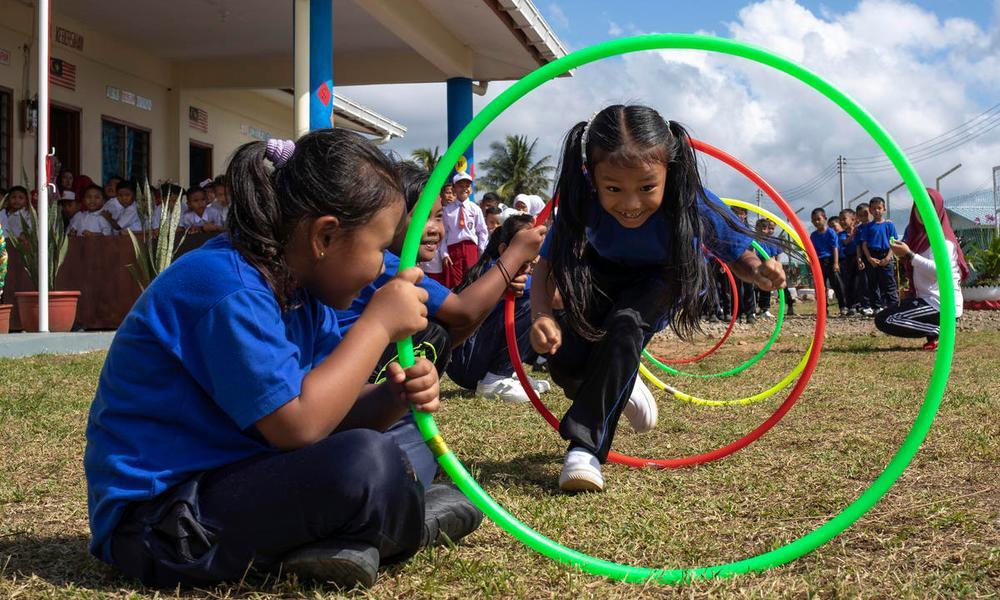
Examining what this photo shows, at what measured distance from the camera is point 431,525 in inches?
100

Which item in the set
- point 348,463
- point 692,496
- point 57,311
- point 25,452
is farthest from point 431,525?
point 57,311

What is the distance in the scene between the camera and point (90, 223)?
1120 centimetres

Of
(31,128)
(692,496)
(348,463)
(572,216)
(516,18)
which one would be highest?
(516,18)

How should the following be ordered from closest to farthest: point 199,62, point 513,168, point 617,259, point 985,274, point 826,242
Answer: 1. point 617,259
2. point 985,274
3. point 199,62
4. point 826,242
5. point 513,168

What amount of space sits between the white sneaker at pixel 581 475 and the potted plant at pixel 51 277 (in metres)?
7.37

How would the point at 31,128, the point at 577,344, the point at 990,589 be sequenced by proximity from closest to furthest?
the point at 990,589 < the point at 577,344 < the point at 31,128

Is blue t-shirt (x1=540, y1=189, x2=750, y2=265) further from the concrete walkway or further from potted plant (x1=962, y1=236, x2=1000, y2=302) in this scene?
potted plant (x1=962, y1=236, x2=1000, y2=302)

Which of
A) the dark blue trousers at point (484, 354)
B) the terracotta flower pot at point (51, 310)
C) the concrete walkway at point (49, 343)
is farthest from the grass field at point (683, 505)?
the terracotta flower pot at point (51, 310)

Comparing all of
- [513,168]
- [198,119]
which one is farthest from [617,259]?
[513,168]

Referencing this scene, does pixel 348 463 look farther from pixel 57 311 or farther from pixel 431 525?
pixel 57 311

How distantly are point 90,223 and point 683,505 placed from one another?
999 centimetres

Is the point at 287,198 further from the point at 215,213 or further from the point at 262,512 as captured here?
the point at 215,213

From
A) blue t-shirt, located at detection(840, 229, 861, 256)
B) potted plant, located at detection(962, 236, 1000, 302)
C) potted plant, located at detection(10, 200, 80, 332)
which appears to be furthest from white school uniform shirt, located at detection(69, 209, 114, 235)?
potted plant, located at detection(962, 236, 1000, 302)

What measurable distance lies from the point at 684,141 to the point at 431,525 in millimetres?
1731
